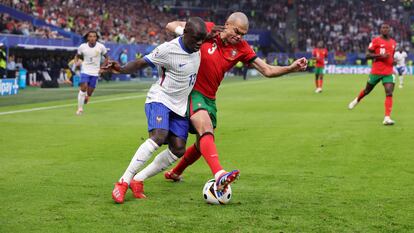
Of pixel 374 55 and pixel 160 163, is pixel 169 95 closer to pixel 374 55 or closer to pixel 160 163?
pixel 160 163

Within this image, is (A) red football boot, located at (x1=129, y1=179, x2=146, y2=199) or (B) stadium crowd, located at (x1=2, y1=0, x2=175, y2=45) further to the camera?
(B) stadium crowd, located at (x1=2, y1=0, x2=175, y2=45)

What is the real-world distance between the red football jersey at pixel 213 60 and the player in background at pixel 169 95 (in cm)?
19

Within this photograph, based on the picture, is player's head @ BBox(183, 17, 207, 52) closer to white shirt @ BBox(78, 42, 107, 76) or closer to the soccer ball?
the soccer ball

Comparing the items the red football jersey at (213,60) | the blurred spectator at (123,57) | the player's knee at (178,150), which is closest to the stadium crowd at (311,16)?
the blurred spectator at (123,57)

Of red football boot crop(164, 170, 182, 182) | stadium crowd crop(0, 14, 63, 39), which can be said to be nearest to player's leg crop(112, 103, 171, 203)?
red football boot crop(164, 170, 182, 182)

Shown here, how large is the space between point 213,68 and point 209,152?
3.47ft

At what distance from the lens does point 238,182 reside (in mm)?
8289

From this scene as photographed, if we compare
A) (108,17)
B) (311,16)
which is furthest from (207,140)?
(311,16)

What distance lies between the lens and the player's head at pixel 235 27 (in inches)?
293

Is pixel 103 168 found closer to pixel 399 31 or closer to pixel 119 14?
pixel 119 14

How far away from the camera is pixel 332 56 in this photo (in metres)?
71.1

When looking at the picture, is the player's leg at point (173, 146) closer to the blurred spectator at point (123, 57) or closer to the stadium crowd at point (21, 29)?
the stadium crowd at point (21, 29)

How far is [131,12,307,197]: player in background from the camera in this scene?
7375 millimetres

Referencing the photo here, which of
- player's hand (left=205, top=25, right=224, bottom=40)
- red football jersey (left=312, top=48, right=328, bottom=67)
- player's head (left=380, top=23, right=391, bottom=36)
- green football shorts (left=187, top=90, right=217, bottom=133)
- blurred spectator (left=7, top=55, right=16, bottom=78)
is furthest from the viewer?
red football jersey (left=312, top=48, right=328, bottom=67)
